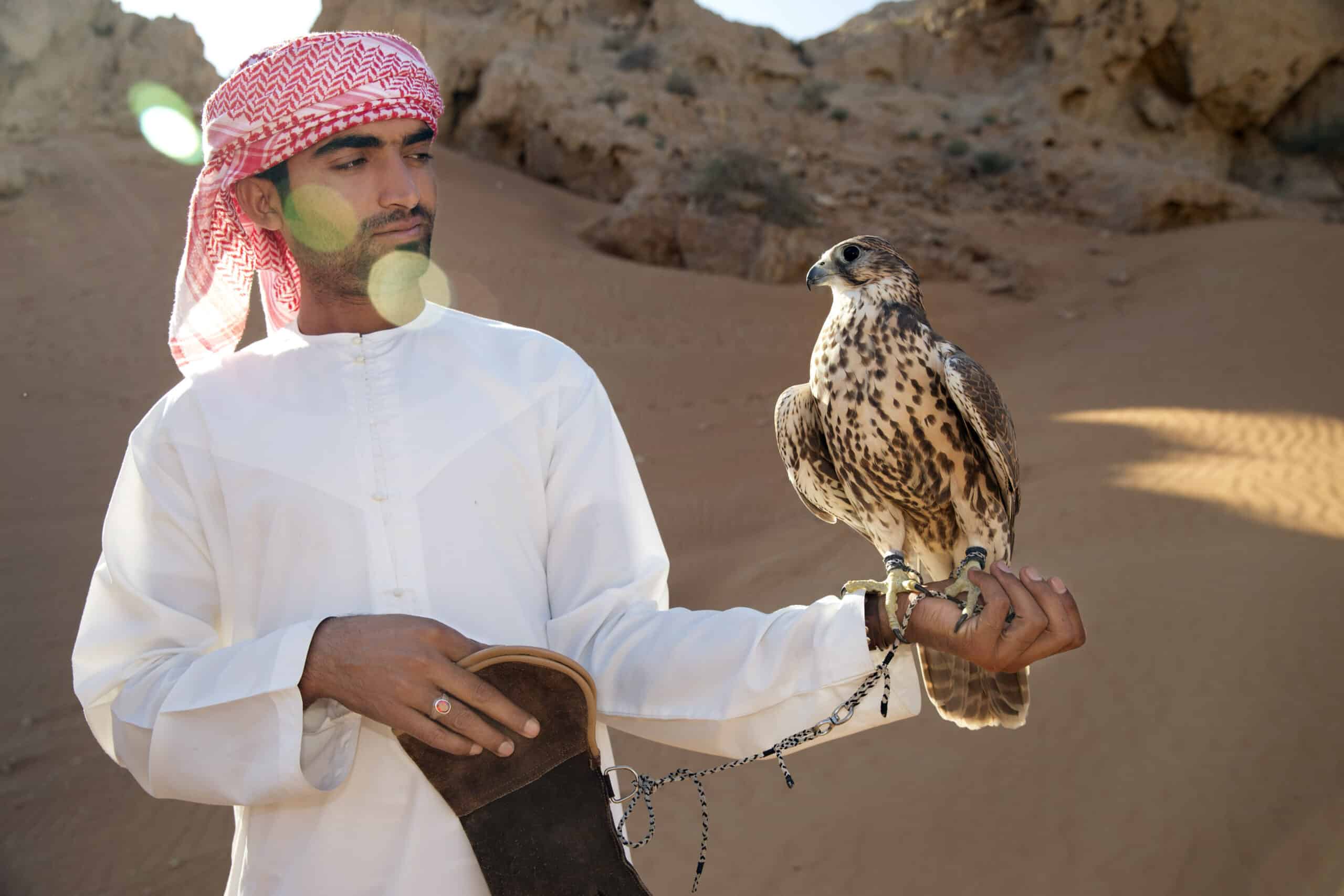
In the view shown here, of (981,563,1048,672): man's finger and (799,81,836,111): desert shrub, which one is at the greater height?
(799,81,836,111): desert shrub

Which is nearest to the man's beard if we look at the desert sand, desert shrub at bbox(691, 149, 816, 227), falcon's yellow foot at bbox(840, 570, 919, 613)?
falcon's yellow foot at bbox(840, 570, 919, 613)

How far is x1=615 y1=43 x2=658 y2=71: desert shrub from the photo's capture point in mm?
16562

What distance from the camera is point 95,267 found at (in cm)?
1036

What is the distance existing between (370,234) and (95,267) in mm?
10475

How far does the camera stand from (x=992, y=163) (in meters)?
14.9

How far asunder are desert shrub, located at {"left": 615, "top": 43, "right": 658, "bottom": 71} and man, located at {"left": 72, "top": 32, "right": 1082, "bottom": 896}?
1588 centimetres

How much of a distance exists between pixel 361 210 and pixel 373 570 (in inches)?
20.8

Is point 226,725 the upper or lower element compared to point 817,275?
lower

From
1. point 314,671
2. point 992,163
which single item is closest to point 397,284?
point 314,671

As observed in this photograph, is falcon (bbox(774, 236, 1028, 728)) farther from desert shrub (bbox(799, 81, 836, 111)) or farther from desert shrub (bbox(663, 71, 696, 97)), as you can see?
desert shrub (bbox(799, 81, 836, 111))

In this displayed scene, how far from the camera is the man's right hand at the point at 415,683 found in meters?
1.18

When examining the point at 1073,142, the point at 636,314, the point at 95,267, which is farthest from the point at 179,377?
the point at 1073,142

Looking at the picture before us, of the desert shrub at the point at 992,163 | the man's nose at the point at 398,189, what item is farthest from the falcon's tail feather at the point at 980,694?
the desert shrub at the point at 992,163

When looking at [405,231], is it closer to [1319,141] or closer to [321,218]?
[321,218]
